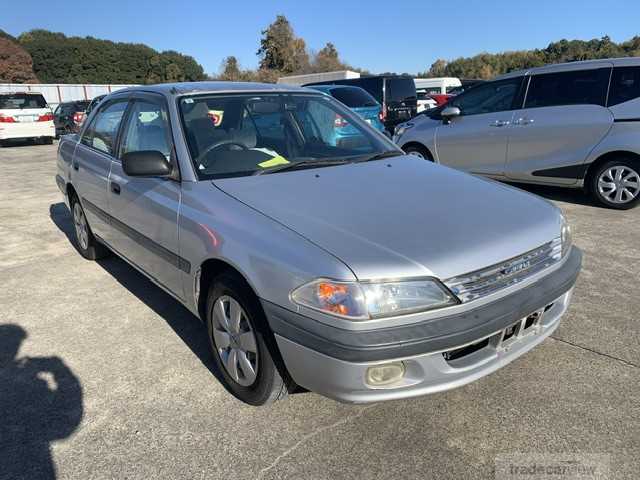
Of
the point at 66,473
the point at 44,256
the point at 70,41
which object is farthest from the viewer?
the point at 70,41

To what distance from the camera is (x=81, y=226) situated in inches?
193

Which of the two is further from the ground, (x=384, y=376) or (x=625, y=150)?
(x=625, y=150)

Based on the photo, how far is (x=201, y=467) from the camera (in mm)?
2184

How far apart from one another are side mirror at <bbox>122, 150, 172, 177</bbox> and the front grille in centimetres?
173

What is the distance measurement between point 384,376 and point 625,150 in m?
5.23

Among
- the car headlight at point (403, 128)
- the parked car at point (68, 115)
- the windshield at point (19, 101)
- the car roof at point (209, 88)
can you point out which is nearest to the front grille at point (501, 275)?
the car roof at point (209, 88)

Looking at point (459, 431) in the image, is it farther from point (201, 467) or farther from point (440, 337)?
point (201, 467)

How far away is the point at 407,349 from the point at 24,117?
18.1 m

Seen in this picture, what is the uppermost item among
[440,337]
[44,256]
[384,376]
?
[440,337]

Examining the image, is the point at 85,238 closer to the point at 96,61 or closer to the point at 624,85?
the point at 624,85

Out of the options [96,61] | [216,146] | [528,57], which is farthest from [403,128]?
[528,57]

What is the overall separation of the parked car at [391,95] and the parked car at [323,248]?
8385mm

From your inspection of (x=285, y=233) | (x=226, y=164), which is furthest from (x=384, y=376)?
(x=226, y=164)

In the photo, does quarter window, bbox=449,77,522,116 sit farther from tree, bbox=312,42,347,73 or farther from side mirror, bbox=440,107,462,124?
tree, bbox=312,42,347,73
